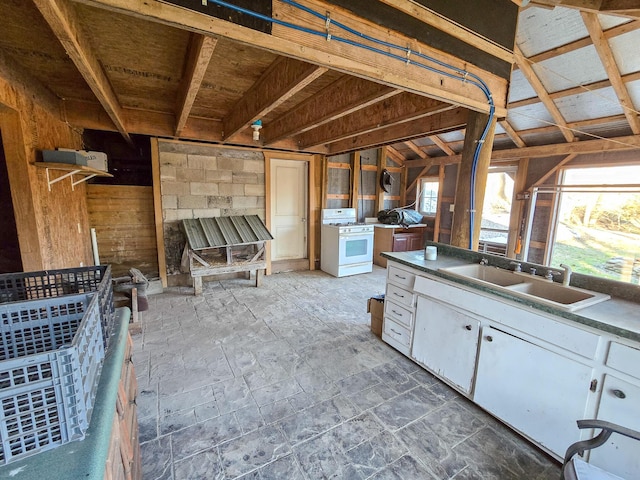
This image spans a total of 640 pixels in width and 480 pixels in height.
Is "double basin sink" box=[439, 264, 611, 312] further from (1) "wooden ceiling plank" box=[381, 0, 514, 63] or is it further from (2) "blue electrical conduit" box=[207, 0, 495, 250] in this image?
(1) "wooden ceiling plank" box=[381, 0, 514, 63]

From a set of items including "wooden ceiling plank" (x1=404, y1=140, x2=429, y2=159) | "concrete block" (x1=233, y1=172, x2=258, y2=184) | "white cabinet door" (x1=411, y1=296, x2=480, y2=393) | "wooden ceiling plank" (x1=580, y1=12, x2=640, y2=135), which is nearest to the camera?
"white cabinet door" (x1=411, y1=296, x2=480, y2=393)

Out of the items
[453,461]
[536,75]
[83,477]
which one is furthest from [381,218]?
[83,477]

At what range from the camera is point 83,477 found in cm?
63

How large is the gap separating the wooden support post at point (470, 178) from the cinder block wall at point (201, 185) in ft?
10.7

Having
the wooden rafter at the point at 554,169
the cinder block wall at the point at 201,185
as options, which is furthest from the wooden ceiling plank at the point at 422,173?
the cinder block wall at the point at 201,185

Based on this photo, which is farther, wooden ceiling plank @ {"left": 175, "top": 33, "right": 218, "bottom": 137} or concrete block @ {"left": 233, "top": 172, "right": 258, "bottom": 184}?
concrete block @ {"left": 233, "top": 172, "right": 258, "bottom": 184}

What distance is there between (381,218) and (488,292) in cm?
443

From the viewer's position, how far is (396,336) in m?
2.70

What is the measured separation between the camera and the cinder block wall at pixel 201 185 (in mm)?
4215

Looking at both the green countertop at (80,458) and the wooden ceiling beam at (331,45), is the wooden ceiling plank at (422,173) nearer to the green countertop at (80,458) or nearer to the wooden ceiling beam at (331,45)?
the wooden ceiling beam at (331,45)

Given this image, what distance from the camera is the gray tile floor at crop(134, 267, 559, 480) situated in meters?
1.60

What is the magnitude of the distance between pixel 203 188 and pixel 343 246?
2511 millimetres

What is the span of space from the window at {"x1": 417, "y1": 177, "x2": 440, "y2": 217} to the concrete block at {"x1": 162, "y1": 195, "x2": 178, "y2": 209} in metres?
5.14

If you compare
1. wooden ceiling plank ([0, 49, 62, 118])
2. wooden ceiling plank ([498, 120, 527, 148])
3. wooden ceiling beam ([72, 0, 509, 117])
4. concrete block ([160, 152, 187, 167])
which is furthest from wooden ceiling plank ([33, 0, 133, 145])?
wooden ceiling plank ([498, 120, 527, 148])
